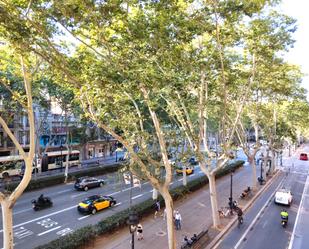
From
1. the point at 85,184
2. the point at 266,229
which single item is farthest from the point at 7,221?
the point at 85,184

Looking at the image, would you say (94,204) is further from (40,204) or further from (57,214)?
(40,204)

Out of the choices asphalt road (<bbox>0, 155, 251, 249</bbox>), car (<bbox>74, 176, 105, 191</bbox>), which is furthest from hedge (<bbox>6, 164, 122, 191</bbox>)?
car (<bbox>74, 176, 105, 191</bbox>)

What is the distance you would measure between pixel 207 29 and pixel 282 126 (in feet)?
101

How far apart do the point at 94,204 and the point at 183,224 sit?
7.05m

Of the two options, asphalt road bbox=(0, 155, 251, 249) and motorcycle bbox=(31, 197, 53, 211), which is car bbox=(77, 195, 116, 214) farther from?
motorcycle bbox=(31, 197, 53, 211)

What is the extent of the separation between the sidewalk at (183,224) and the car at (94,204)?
4093 millimetres

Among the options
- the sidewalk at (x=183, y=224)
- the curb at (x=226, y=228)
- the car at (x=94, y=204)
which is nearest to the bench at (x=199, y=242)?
the curb at (x=226, y=228)

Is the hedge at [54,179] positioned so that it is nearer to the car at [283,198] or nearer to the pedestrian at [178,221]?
the pedestrian at [178,221]

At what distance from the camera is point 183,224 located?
65.4 ft

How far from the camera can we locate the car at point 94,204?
70.3 ft

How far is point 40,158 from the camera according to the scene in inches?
1394

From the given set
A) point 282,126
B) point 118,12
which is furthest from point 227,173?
point 118,12

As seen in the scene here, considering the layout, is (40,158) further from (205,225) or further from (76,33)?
(76,33)

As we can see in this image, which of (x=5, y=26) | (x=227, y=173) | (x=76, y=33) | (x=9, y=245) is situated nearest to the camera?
(x=5, y=26)
